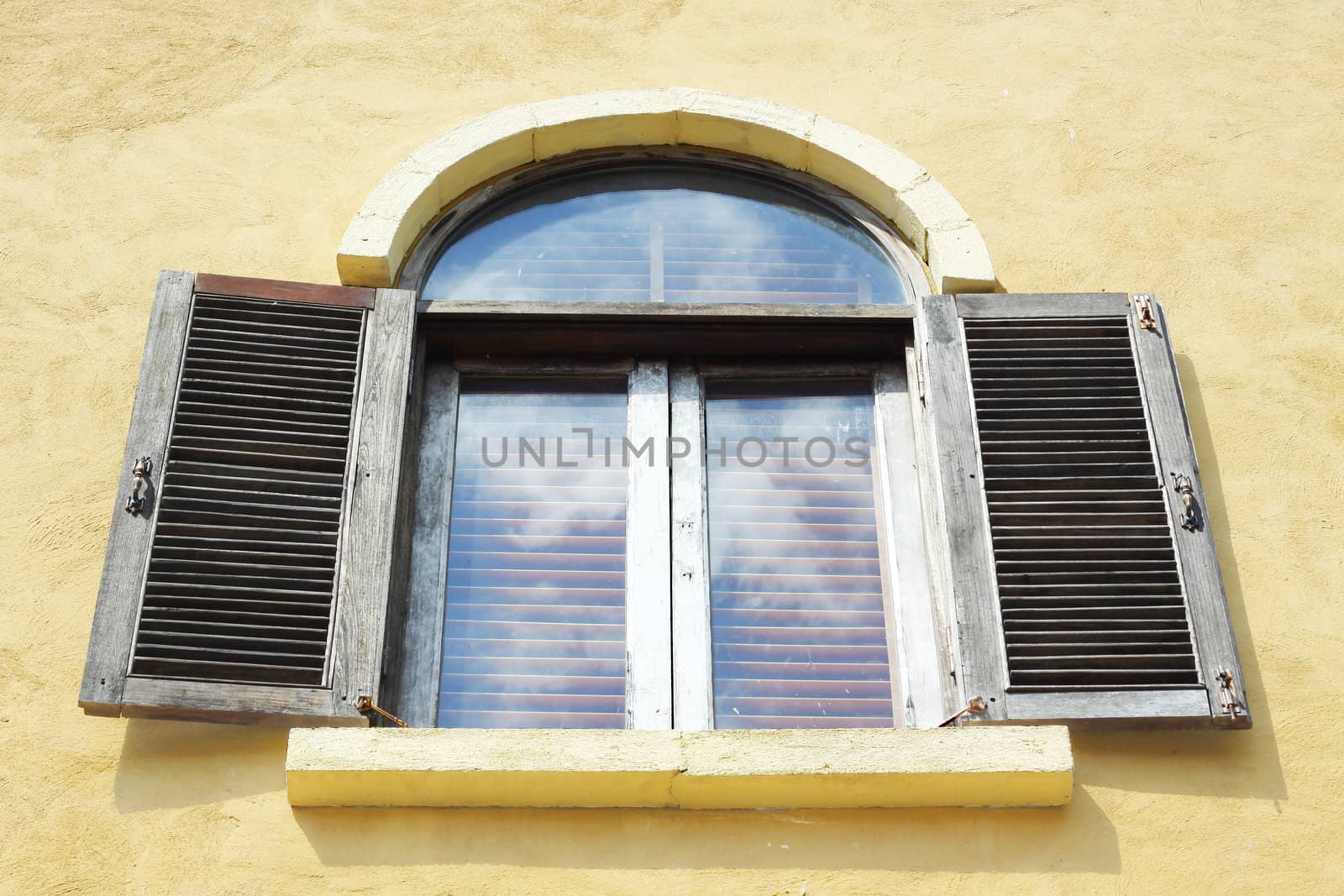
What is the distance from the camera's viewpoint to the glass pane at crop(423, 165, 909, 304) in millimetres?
5281

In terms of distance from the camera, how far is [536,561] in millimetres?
4727

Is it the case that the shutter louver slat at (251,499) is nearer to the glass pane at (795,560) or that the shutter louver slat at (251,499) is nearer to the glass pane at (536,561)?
the glass pane at (536,561)

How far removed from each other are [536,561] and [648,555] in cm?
33

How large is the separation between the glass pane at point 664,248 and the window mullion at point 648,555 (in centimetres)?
40

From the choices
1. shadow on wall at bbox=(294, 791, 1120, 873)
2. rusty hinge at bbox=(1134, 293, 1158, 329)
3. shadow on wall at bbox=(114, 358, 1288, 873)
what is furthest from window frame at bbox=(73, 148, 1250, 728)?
shadow on wall at bbox=(294, 791, 1120, 873)

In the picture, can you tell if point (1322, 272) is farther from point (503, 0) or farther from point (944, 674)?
point (503, 0)

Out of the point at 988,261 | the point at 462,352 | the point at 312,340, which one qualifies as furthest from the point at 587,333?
the point at 988,261

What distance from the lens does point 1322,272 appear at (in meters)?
5.19

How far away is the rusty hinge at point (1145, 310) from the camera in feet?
15.9

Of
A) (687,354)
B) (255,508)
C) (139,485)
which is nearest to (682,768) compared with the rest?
(255,508)

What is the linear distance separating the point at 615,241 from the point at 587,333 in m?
0.49

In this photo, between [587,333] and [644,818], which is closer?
[644,818]

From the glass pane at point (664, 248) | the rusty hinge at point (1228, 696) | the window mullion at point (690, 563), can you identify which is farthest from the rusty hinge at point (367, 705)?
the rusty hinge at point (1228, 696)

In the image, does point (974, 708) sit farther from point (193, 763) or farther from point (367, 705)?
point (193, 763)
